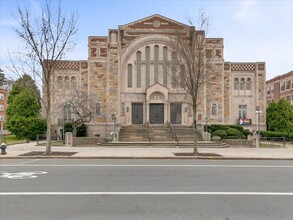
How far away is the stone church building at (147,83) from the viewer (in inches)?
1204

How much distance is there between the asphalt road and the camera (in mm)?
5266

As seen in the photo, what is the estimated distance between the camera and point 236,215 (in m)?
5.20

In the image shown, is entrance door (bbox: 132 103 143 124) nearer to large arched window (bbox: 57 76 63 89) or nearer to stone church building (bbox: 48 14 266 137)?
stone church building (bbox: 48 14 266 137)

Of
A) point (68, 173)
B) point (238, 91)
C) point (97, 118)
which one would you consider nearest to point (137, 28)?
point (97, 118)

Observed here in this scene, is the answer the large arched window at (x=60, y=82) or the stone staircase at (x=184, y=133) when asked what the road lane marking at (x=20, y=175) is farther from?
the large arched window at (x=60, y=82)

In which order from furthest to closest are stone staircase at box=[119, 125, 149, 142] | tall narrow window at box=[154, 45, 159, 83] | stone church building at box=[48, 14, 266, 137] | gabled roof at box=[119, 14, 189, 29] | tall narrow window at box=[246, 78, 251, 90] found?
tall narrow window at box=[246, 78, 251, 90]
tall narrow window at box=[154, 45, 159, 83]
gabled roof at box=[119, 14, 189, 29]
stone church building at box=[48, 14, 266, 137]
stone staircase at box=[119, 125, 149, 142]

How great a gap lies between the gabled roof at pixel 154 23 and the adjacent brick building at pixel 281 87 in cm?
2992

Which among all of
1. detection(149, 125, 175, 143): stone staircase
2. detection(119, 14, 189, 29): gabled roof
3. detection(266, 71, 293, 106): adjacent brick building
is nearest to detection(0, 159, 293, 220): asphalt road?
detection(149, 125, 175, 143): stone staircase

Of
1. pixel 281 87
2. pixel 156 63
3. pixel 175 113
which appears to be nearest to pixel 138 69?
pixel 156 63

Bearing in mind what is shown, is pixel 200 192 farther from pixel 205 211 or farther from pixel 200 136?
pixel 200 136

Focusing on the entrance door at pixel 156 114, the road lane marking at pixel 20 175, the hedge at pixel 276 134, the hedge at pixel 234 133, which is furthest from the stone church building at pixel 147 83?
the road lane marking at pixel 20 175

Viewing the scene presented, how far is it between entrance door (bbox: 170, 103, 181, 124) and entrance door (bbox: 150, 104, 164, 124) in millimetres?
1272

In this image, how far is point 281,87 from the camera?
52.2 metres

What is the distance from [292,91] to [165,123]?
3133 centimetres
